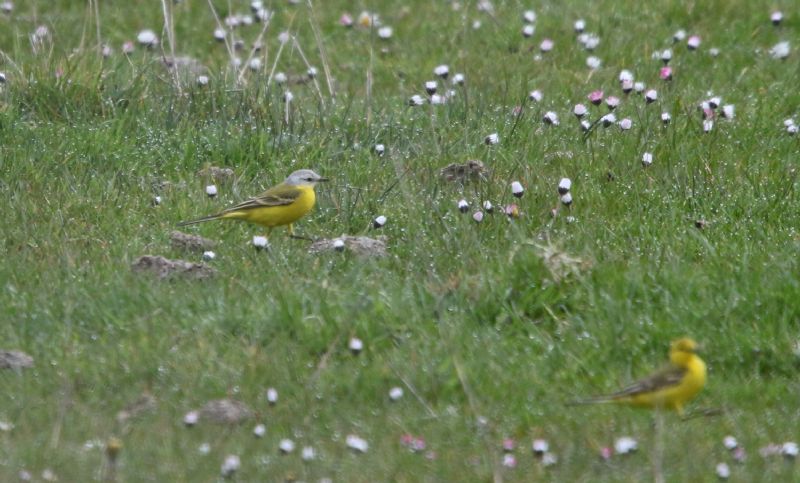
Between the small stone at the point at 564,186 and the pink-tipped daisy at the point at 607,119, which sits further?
the pink-tipped daisy at the point at 607,119

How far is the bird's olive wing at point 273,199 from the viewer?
7.09 metres

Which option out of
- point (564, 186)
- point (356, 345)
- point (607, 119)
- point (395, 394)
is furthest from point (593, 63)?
point (395, 394)

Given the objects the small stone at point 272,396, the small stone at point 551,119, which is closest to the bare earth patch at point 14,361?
the small stone at point 272,396

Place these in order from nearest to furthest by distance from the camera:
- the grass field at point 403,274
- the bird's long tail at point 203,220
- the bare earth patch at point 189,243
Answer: the grass field at point 403,274
the bare earth patch at point 189,243
the bird's long tail at point 203,220

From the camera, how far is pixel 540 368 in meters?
5.86

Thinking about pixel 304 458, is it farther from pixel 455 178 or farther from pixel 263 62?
pixel 263 62

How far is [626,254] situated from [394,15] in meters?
5.41

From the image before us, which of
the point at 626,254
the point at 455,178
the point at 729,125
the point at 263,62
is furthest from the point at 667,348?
the point at 263,62

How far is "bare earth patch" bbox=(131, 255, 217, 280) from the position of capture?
657 cm

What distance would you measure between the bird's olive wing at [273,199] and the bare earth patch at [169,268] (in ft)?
1.91

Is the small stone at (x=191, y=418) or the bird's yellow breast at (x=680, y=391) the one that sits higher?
the bird's yellow breast at (x=680, y=391)

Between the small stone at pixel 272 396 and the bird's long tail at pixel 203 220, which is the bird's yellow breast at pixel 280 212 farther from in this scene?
the small stone at pixel 272 396

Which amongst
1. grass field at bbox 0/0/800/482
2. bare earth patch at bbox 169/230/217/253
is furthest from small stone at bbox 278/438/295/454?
bare earth patch at bbox 169/230/217/253

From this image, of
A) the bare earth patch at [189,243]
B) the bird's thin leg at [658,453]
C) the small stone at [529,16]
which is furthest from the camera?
the small stone at [529,16]
